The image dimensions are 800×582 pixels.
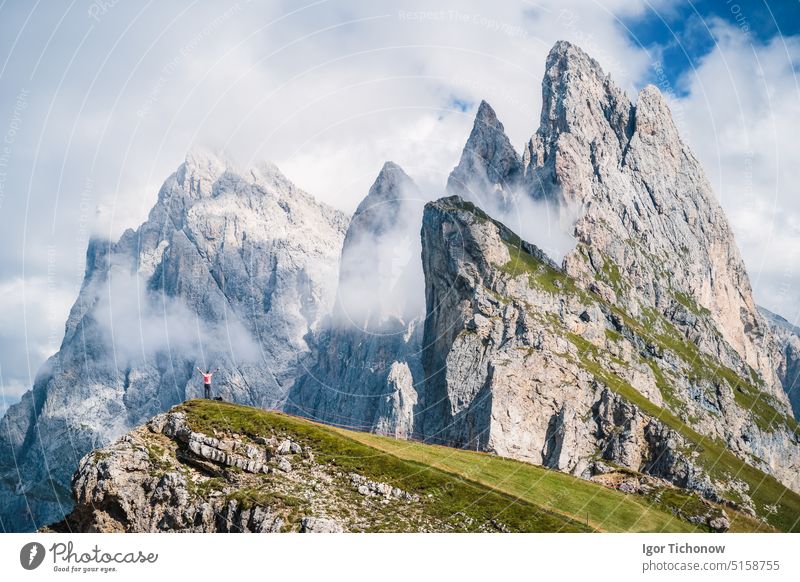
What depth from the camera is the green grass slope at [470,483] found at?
6462 cm

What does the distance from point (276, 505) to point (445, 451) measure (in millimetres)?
28725

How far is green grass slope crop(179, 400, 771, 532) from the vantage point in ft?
212

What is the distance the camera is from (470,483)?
70.4m
